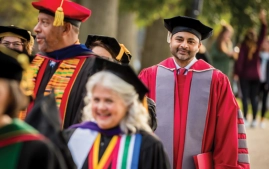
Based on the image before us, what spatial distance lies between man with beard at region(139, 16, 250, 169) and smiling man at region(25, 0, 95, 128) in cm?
115

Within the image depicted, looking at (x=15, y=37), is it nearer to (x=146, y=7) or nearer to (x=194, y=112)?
(x=194, y=112)

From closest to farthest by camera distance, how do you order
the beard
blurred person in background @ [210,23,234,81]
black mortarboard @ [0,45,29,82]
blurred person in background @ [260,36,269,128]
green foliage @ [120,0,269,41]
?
black mortarboard @ [0,45,29,82]
the beard
blurred person in background @ [210,23,234,81]
blurred person in background @ [260,36,269,128]
green foliage @ [120,0,269,41]

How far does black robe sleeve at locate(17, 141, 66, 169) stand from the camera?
3898 mm

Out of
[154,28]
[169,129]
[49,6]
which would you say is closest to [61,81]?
[49,6]

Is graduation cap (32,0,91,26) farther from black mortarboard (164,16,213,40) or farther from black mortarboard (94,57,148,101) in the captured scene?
black mortarboard (94,57,148,101)

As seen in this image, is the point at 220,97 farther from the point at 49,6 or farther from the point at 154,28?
the point at 154,28

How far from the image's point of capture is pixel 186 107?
25.8ft

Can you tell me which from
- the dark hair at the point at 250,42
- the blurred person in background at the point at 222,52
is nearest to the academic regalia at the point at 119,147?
the blurred person in background at the point at 222,52

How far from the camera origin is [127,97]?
17.1ft

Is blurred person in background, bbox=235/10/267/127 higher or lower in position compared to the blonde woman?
higher

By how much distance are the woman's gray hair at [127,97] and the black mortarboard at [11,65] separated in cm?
111

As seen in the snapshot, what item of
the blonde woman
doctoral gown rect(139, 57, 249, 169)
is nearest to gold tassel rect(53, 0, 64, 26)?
doctoral gown rect(139, 57, 249, 169)

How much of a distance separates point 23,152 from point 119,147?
4.88 feet

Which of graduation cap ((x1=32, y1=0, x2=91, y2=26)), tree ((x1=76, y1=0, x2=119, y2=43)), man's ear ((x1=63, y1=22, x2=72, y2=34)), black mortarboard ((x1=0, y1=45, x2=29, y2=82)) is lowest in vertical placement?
black mortarboard ((x1=0, y1=45, x2=29, y2=82))
